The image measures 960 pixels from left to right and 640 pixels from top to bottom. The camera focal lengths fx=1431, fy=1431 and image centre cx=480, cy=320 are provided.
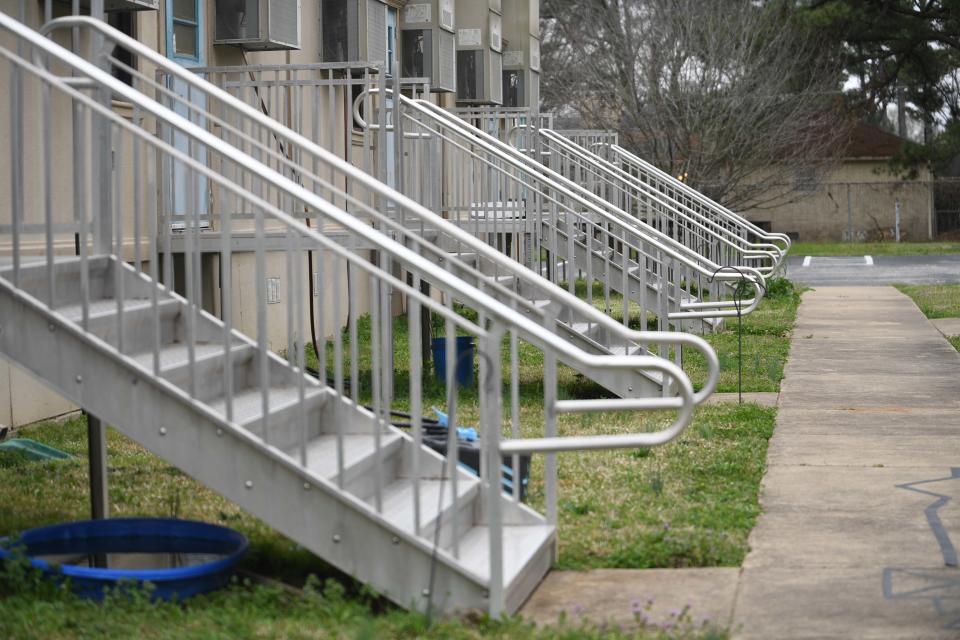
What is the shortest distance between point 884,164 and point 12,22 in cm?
3769

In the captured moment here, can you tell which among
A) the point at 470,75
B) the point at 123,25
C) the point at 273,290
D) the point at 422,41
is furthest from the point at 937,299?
the point at 123,25

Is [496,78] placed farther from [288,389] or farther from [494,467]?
[494,467]

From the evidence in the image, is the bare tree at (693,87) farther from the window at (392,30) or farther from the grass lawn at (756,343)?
the window at (392,30)

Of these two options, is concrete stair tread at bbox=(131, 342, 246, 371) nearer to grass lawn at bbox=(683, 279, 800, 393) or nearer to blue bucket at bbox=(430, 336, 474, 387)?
blue bucket at bbox=(430, 336, 474, 387)

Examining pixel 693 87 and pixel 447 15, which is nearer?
pixel 447 15

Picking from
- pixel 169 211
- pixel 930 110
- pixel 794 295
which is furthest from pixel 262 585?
pixel 930 110

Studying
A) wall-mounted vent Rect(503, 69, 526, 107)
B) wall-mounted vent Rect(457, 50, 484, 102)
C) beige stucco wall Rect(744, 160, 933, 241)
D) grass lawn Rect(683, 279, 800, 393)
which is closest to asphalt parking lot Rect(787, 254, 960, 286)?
grass lawn Rect(683, 279, 800, 393)

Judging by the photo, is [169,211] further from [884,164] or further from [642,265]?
[884,164]

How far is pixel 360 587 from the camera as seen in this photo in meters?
4.91

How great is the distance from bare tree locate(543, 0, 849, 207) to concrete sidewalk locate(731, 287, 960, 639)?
48.4 feet

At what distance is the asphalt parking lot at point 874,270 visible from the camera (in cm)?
2311

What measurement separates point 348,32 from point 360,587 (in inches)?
358

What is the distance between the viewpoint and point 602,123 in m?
27.1

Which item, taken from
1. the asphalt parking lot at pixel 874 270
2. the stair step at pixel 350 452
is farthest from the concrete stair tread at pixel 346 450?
the asphalt parking lot at pixel 874 270
